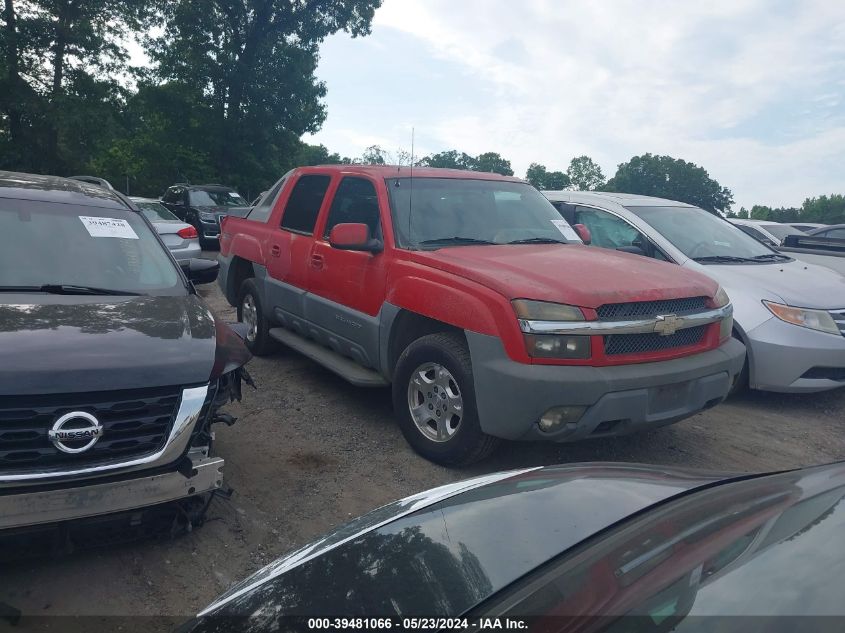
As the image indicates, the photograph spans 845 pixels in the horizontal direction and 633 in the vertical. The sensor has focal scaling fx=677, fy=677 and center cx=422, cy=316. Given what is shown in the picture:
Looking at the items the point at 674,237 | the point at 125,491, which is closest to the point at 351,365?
the point at 125,491

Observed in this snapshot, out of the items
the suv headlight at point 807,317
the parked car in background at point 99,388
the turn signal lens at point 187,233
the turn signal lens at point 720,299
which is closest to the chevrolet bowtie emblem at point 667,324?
the turn signal lens at point 720,299

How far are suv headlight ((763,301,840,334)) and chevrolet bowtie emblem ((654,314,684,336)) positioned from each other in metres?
2.11

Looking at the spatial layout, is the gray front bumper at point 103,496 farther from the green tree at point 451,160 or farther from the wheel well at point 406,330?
the green tree at point 451,160

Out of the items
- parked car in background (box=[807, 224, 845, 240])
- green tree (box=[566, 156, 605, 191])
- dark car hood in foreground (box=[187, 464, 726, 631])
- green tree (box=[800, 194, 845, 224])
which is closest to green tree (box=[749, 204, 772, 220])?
green tree (box=[800, 194, 845, 224])

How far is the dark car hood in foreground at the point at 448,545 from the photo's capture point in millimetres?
1713

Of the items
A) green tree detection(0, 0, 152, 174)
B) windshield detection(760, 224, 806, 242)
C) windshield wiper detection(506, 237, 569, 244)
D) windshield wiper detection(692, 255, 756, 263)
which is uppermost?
green tree detection(0, 0, 152, 174)

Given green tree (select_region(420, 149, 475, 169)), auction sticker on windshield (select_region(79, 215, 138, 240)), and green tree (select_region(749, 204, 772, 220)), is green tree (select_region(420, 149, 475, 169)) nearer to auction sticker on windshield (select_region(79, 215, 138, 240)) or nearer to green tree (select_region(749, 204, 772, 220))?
auction sticker on windshield (select_region(79, 215, 138, 240))

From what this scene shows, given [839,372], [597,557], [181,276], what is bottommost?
[839,372]

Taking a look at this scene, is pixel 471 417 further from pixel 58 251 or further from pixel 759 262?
pixel 759 262

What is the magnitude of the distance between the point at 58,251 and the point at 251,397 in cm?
211

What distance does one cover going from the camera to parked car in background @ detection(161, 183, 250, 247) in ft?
53.8

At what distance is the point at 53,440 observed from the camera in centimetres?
266

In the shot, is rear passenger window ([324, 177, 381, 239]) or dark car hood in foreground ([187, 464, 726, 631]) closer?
dark car hood in foreground ([187, 464, 726, 631])

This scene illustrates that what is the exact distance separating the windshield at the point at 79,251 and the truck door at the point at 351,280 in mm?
1311
